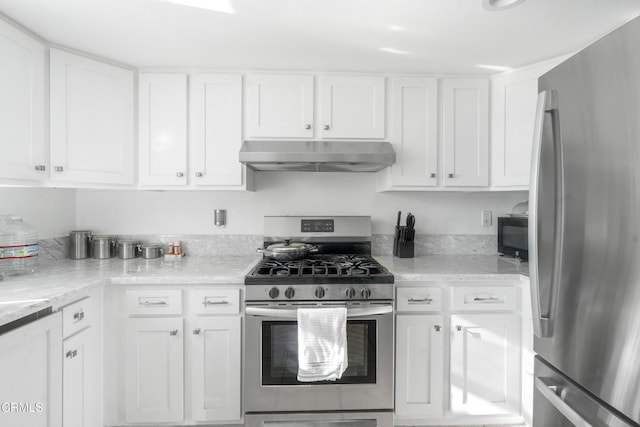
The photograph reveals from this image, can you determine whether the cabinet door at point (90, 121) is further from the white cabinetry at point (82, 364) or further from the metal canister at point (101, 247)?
the white cabinetry at point (82, 364)

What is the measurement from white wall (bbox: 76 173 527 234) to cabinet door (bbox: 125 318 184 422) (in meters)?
0.85

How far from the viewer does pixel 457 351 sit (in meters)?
1.88

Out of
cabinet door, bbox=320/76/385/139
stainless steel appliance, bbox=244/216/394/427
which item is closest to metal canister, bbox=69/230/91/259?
stainless steel appliance, bbox=244/216/394/427

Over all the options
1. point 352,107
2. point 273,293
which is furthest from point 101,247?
point 352,107

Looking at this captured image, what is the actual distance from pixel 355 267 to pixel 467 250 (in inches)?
45.9

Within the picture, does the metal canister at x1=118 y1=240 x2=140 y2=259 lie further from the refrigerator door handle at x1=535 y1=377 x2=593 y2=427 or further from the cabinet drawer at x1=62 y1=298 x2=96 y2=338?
the refrigerator door handle at x1=535 y1=377 x2=593 y2=427

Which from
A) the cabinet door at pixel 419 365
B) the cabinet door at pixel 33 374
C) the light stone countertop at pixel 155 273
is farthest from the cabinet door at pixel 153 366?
the cabinet door at pixel 419 365

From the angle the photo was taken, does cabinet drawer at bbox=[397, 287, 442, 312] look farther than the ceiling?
Yes

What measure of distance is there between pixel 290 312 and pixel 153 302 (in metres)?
0.80

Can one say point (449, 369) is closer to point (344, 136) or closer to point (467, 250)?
point (467, 250)

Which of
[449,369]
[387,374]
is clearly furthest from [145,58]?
[449,369]

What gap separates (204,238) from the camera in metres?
2.47

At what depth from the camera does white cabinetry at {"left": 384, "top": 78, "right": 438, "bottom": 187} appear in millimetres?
2197

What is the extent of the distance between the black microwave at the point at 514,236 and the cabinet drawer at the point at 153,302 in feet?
7.47
